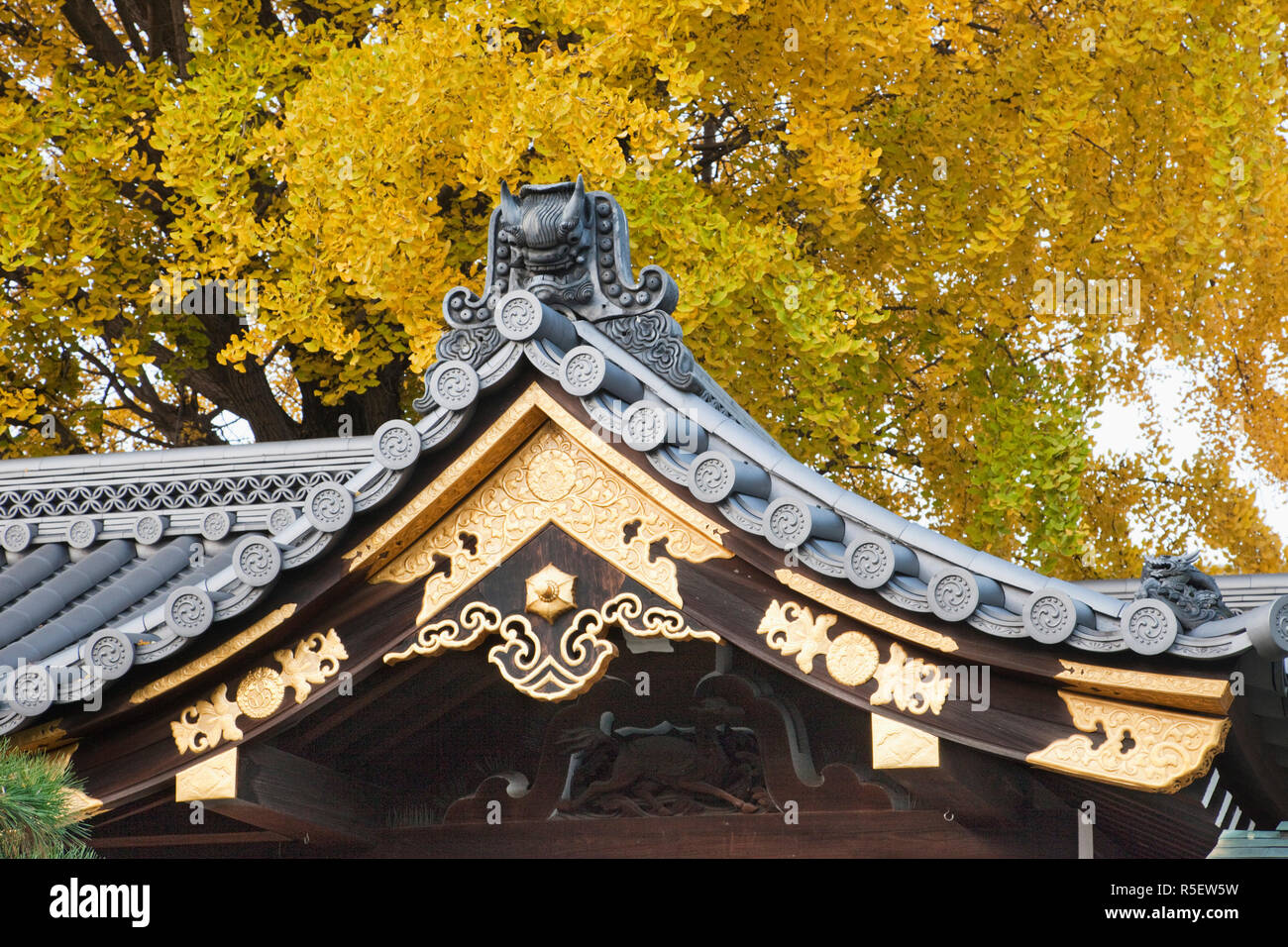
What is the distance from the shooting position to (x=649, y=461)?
3.85 metres

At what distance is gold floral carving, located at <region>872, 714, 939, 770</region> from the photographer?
3.75 metres

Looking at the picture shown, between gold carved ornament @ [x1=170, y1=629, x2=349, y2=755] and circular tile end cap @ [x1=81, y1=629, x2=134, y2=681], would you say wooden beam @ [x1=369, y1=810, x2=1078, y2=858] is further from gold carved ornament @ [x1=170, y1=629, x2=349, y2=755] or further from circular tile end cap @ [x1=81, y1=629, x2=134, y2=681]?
circular tile end cap @ [x1=81, y1=629, x2=134, y2=681]

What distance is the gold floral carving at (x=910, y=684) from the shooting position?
12.2 ft

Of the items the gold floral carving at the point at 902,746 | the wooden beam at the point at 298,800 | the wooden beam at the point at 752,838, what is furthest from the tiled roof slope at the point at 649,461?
the wooden beam at the point at 752,838

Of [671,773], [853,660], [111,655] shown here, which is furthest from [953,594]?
Answer: [111,655]

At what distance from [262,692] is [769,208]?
712 cm

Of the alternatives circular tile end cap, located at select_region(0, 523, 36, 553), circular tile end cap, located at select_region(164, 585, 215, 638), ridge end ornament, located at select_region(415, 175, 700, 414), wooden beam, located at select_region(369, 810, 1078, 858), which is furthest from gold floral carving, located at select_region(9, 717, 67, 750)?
circular tile end cap, located at select_region(0, 523, 36, 553)

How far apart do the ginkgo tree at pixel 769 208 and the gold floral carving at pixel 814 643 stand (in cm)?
510

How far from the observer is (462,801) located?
15.7 ft

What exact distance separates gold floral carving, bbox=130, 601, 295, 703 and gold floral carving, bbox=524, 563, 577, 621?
67cm

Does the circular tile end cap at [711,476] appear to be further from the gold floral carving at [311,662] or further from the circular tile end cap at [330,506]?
the gold floral carving at [311,662]
